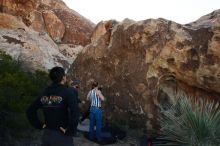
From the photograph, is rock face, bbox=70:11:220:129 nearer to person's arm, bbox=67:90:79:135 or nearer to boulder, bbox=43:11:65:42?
person's arm, bbox=67:90:79:135

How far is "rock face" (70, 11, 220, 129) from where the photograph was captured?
482 inches

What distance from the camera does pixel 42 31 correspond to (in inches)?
1011

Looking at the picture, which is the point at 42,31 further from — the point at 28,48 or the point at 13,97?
the point at 13,97

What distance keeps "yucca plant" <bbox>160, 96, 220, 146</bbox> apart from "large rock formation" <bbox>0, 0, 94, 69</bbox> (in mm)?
7278

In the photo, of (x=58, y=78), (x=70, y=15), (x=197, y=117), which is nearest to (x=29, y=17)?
(x=70, y=15)

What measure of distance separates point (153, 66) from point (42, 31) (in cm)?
1359

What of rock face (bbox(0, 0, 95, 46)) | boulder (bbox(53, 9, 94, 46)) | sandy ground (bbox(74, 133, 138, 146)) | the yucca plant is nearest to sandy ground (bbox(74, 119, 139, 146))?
sandy ground (bbox(74, 133, 138, 146))

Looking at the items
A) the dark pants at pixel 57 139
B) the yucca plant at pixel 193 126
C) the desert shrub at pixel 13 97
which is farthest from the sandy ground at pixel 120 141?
the dark pants at pixel 57 139

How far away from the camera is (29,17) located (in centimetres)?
2419

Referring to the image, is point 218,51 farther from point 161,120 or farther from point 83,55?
point 83,55

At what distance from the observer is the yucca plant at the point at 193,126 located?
32.6 feet

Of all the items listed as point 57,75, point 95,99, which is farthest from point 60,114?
point 95,99

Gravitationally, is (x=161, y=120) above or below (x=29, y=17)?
below

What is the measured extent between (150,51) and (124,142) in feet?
9.05
